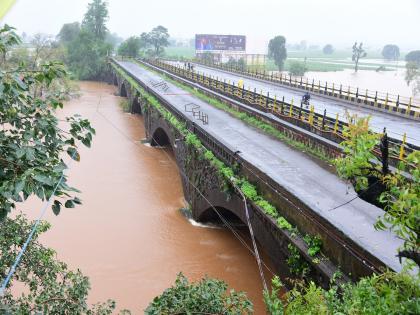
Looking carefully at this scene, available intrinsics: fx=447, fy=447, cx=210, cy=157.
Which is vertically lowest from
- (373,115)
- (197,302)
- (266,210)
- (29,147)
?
(266,210)

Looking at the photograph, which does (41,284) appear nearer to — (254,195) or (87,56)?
(254,195)

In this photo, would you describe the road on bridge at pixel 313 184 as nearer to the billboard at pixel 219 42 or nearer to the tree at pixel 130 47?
the tree at pixel 130 47

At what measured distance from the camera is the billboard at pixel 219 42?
94.9 m

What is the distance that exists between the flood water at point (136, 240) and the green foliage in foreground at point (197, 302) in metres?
8.98

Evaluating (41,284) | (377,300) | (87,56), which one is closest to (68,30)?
(87,56)

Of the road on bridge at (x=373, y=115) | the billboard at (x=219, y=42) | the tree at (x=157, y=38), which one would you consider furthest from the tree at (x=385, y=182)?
the tree at (x=157, y=38)

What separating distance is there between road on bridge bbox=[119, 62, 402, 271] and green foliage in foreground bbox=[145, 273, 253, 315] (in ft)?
8.50

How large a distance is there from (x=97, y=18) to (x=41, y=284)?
9068 centimetres

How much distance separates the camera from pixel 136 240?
18.7 metres

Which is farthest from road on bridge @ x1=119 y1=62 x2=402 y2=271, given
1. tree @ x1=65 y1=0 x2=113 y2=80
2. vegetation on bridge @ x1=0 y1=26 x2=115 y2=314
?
tree @ x1=65 y1=0 x2=113 y2=80

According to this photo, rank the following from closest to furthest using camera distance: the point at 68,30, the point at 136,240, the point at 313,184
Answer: the point at 313,184, the point at 136,240, the point at 68,30

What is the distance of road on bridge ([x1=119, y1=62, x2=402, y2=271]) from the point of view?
977 centimetres

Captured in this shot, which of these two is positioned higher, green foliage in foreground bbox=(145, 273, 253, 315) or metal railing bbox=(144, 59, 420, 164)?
green foliage in foreground bbox=(145, 273, 253, 315)

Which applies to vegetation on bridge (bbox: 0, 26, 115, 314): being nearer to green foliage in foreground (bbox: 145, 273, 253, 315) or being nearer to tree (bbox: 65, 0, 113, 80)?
green foliage in foreground (bbox: 145, 273, 253, 315)
